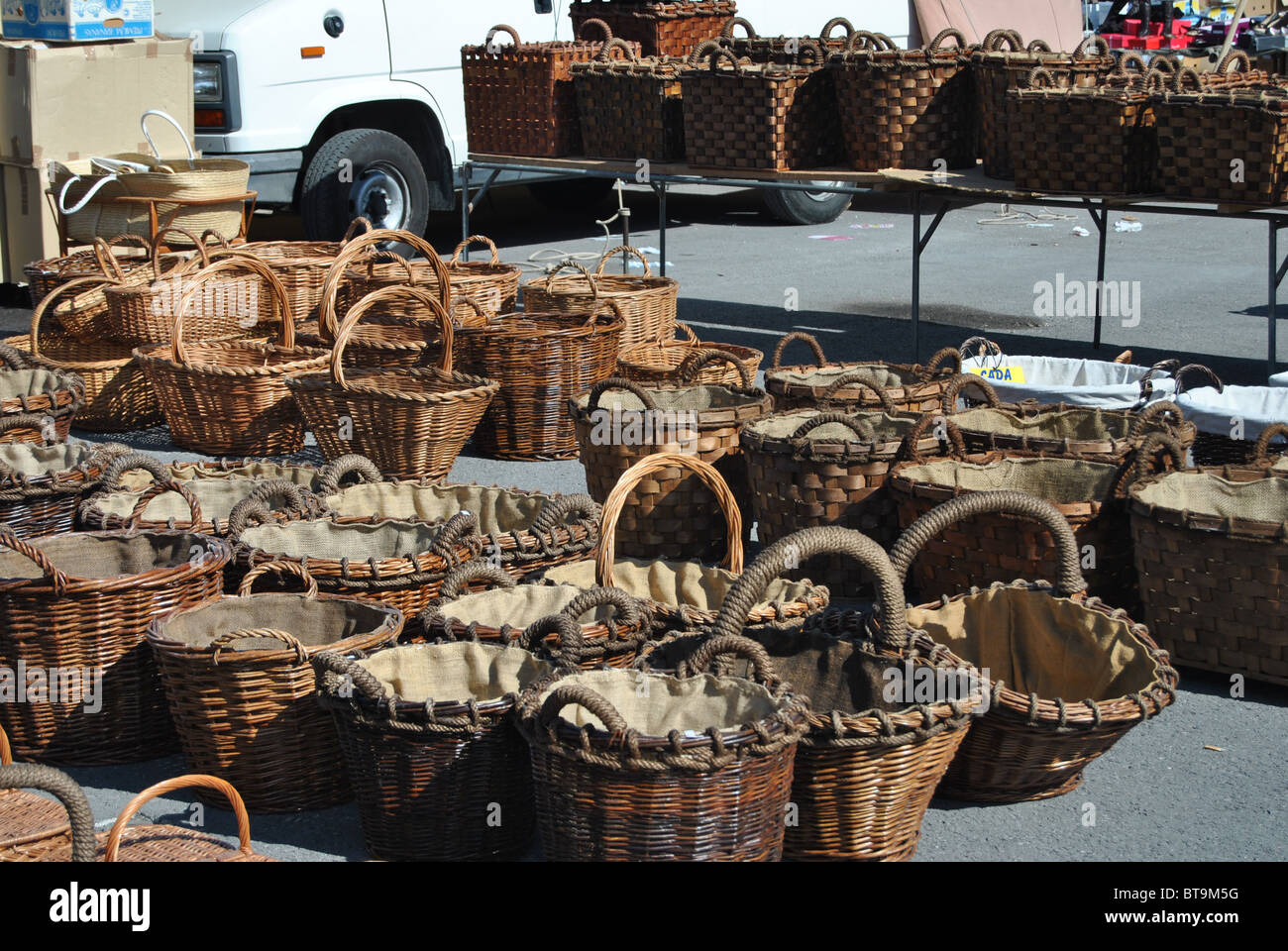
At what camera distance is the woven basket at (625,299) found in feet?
21.4

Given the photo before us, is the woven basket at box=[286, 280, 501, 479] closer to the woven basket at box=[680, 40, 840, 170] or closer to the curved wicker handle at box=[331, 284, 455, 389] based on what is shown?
the curved wicker handle at box=[331, 284, 455, 389]

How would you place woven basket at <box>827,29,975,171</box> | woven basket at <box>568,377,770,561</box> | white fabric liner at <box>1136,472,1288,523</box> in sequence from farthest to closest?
woven basket at <box>827,29,975,171</box> → woven basket at <box>568,377,770,561</box> → white fabric liner at <box>1136,472,1288,523</box>

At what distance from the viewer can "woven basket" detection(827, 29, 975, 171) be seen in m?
7.06

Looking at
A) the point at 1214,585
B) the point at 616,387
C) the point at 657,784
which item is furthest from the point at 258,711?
the point at 1214,585

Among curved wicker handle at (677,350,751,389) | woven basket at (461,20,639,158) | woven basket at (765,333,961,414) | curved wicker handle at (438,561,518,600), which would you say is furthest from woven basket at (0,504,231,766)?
woven basket at (461,20,639,158)

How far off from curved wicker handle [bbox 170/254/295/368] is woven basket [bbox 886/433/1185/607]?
2934 mm

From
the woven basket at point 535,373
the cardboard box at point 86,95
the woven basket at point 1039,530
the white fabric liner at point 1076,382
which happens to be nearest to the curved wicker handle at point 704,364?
the woven basket at point 535,373

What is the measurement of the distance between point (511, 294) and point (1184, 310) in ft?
14.3

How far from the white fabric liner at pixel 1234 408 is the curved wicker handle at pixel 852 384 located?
95 cm

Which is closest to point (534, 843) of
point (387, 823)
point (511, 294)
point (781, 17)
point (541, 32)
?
point (387, 823)

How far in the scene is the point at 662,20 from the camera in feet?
31.0

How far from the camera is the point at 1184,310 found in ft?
29.6

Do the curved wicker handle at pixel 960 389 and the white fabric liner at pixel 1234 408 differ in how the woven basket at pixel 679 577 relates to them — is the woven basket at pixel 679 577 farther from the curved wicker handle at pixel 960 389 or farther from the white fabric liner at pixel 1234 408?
the white fabric liner at pixel 1234 408

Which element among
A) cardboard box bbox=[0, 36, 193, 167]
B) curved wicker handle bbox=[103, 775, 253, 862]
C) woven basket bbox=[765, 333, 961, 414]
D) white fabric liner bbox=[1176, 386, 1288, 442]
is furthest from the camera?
cardboard box bbox=[0, 36, 193, 167]
